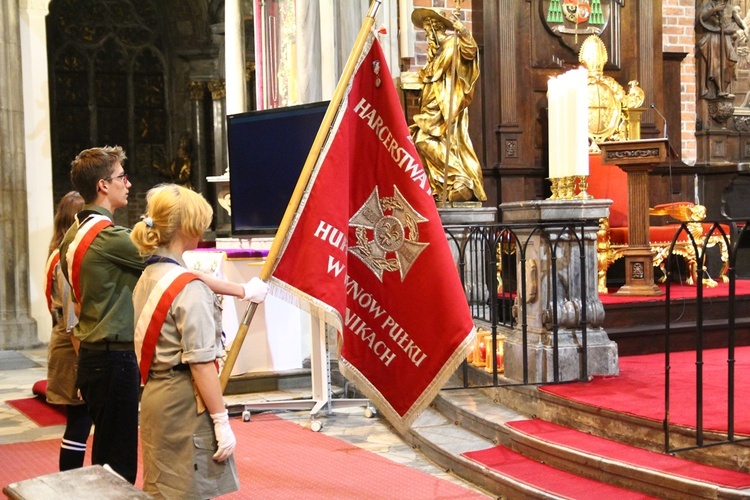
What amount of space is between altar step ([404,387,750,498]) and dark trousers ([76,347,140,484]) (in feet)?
5.16

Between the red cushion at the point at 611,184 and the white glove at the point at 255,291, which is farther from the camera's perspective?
the red cushion at the point at 611,184

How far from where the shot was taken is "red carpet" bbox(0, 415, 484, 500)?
13.6 feet

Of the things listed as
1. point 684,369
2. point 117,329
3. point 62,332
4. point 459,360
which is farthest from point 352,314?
point 684,369

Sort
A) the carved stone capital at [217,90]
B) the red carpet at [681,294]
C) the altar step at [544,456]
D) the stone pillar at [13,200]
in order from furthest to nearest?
the carved stone capital at [217,90] → the stone pillar at [13,200] → the red carpet at [681,294] → the altar step at [544,456]

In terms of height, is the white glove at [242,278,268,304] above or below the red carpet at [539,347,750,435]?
above

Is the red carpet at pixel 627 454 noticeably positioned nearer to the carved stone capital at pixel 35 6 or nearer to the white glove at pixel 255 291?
the white glove at pixel 255 291

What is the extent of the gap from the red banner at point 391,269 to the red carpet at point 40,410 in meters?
3.10

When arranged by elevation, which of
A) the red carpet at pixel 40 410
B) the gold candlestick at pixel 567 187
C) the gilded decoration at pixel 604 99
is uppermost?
the gilded decoration at pixel 604 99

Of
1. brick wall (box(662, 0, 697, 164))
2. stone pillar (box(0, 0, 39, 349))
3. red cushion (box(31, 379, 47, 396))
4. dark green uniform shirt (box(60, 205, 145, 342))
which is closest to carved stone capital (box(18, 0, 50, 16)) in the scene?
stone pillar (box(0, 0, 39, 349))

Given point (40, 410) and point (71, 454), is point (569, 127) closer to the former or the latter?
point (71, 454)

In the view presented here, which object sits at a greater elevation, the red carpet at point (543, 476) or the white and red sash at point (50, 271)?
the white and red sash at point (50, 271)

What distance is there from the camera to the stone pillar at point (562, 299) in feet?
15.8

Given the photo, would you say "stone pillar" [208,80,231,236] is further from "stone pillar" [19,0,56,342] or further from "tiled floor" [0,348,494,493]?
"tiled floor" [0,348,494,493]

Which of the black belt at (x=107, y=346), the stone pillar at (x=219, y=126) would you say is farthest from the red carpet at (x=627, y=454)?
the stone pillar at (x=219, y=126)
